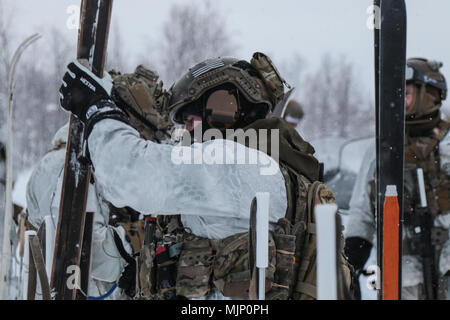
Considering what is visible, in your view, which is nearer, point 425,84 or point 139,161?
point 139,161

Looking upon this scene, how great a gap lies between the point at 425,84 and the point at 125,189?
11.7 ft

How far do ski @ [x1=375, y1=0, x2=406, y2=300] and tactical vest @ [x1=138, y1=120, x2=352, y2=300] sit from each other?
0.61m

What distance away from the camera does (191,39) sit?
12.5 meters

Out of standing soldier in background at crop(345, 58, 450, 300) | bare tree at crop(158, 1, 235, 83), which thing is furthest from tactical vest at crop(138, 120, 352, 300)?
bare tree at crop(158, 1, 235, 83)

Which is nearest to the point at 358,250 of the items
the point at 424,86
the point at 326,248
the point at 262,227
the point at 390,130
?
the point at 424,86

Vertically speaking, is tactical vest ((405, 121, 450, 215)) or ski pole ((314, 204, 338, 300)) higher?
tactical vest ((405, 121, 450, 215))

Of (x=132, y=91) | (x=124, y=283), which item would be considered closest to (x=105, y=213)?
(x=124, y=283)

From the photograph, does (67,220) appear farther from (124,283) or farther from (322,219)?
(322,219)

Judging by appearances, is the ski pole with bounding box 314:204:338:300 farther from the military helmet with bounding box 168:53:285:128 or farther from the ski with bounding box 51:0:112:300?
the ski with bounding box 51:0:112:300

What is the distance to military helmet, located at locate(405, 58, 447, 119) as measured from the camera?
483 cm

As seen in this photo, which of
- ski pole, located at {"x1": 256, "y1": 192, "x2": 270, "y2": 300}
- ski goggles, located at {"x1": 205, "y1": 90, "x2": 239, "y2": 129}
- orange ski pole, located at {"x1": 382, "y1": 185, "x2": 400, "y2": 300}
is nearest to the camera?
ski pole, located at {"x1": 256, "y1": 192, "x2": 270, "y2": 300}

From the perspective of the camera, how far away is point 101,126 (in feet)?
7.14

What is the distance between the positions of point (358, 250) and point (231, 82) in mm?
2736

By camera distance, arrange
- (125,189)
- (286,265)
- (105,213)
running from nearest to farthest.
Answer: (125,189) → (286,265) → (105,213)
